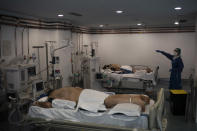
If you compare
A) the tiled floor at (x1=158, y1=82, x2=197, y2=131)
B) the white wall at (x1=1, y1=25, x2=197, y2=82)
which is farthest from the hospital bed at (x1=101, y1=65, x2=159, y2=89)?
the tiled floor at (x1=158, y1=82, x2=197, y2=131)

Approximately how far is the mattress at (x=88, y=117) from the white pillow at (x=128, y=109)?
2.9 inches

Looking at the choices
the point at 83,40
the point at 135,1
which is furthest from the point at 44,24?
the point at 135,1

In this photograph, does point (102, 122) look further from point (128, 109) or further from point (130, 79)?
point (130, 79)

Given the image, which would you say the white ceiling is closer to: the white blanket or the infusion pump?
the infusion pump

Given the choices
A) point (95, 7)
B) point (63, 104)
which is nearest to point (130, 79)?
point (95, 7)

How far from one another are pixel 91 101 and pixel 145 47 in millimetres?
5921

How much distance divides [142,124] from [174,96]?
2.16 m

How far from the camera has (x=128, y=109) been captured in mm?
2982

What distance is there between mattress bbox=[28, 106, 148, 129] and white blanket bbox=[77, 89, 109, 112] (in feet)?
0.28

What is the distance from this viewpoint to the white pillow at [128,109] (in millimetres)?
2929

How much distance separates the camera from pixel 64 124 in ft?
10.1

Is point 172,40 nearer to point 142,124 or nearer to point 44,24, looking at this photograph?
point 44,24

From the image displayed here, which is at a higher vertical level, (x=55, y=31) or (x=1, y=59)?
(x=55, y=31)

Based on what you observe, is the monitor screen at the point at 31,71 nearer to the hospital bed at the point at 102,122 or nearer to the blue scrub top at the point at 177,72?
the hospital bed at the point at 102,122
